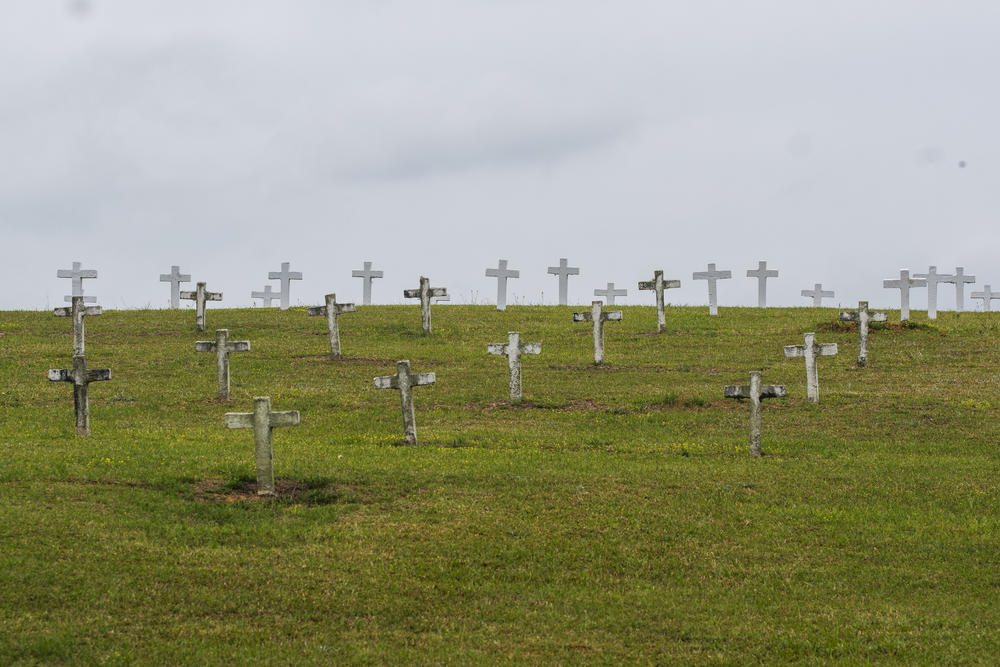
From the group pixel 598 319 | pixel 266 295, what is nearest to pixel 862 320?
pixel 598 319

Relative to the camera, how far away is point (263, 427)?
17188 millimetres

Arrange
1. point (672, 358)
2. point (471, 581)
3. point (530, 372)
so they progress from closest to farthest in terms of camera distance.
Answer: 1. point (471, 581)
2. point (530, 372)
3. point (672, 358)

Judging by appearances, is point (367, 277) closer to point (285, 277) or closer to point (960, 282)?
point (285, 277)

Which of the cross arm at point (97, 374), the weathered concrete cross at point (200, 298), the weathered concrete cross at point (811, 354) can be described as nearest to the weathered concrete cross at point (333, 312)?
the weathered concrete cross at point (200, 298)

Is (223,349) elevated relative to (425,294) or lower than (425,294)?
lower

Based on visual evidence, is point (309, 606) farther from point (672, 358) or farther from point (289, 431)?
point (672, 358)

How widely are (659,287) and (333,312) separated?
11.8 meters

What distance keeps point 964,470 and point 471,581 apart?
10242mm

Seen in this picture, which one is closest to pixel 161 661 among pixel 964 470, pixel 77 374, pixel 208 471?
pixel 208 471

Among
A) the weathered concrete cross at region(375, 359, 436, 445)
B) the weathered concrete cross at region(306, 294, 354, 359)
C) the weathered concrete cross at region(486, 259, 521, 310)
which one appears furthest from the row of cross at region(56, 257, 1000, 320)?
the weathered concrete cross at region(375, 359, 436, 445)

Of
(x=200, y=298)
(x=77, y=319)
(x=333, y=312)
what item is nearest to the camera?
(x=77, y=319)

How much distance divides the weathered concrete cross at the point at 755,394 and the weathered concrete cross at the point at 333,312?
585 inches

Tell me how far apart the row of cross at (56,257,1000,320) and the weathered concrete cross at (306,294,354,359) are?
1084 cm

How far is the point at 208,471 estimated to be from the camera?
17.9 meters
